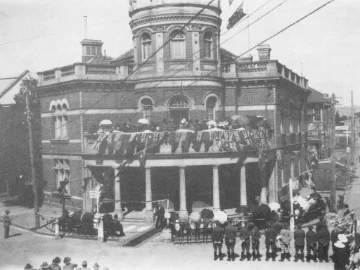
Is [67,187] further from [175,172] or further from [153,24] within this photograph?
[153,24]

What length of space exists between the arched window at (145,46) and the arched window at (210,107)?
15.0ft

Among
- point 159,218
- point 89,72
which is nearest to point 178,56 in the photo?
point 89,72

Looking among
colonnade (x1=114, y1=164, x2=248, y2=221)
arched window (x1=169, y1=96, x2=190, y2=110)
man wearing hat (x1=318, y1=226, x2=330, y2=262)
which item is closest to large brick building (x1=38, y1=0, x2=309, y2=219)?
arched window (x1=169, y1=96, x2=190, y2=110)

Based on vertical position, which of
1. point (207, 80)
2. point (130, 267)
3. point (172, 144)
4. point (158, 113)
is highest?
point (207, 80)

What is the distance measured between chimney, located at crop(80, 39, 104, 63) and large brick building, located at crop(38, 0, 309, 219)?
16.0 feet

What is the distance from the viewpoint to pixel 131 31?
28.5 metres

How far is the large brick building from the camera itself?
2650 centimetres

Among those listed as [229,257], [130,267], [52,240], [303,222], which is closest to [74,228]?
[52,240]

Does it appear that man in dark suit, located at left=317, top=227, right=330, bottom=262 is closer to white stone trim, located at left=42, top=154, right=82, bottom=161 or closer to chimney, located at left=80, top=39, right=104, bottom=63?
white stone trim, located at left=42, top=154, right=82, bottom=161

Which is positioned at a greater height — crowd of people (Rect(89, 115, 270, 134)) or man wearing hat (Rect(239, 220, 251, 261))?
crowd of people (Rect(89, 115, 270, 134))

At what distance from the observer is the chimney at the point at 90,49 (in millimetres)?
34056

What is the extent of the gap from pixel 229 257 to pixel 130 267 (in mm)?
3507

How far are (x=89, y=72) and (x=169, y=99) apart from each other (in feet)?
16.9

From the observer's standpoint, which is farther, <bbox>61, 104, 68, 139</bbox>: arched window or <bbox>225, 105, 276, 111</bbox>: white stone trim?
<bbox>61, 104, 68, 139</bbox>: arched window
